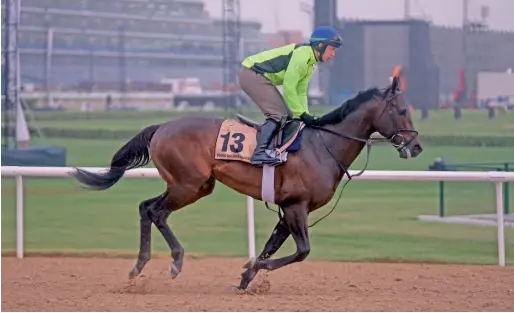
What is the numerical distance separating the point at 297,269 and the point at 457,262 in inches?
61.1

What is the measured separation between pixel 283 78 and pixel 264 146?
0.55 meters

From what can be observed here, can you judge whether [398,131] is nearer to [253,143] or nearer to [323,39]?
[323,39]

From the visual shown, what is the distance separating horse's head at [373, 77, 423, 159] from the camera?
6.61m

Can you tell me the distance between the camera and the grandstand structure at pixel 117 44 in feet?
42.5

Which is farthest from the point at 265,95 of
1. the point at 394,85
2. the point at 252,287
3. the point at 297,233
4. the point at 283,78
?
the point at 252,287

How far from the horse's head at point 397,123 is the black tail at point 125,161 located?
67.4 inches

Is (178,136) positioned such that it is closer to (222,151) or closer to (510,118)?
(222,151)

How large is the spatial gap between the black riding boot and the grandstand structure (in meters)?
6.06

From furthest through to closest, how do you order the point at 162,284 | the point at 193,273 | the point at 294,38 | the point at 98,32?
the point at 98,32
the point at 294,38
the point at 193,273
the point at 162,284

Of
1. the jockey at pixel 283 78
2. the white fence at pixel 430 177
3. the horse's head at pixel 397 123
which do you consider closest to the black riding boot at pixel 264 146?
the jockey at pixel 283 78

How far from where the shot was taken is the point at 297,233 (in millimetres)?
6555

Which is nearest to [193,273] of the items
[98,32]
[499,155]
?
[499,155]

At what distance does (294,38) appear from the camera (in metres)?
12.1

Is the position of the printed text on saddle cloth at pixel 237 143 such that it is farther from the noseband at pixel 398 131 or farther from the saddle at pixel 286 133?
the noseband at pixel 398 131
